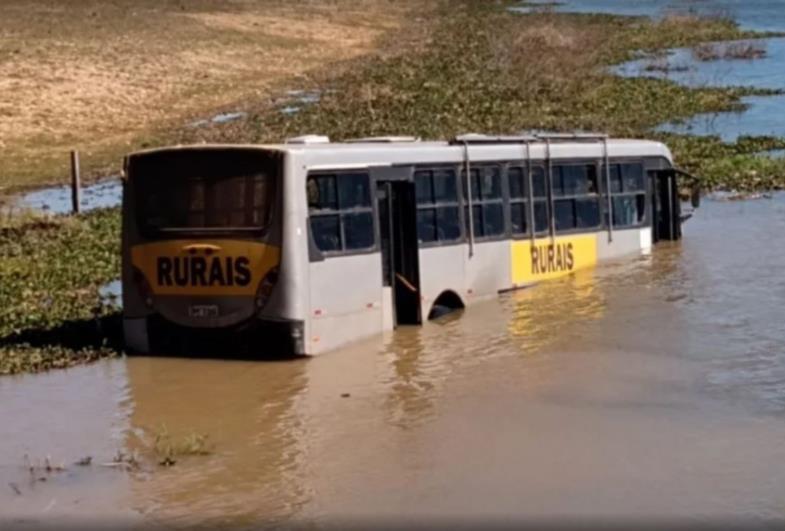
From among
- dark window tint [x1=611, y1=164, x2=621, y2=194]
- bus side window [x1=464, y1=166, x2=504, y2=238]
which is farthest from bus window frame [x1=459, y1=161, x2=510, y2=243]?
dark window tint [x1=611, y1=164, x2=621, y2=194]

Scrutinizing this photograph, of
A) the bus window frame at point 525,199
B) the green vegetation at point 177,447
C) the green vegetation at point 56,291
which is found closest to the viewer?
the green vegetation at point 177,447

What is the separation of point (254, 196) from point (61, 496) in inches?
178

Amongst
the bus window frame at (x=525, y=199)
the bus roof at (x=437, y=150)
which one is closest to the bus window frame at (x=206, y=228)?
the bus roof at (x=437, y=150)

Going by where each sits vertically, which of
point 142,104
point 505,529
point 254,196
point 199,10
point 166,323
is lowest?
point 505,529

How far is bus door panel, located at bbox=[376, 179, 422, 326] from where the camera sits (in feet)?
52.3

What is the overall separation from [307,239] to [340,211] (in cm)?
74

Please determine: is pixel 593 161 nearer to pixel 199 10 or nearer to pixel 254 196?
pixel 254 196

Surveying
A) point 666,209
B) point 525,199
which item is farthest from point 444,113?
point 525,199

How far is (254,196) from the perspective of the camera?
47.3ft

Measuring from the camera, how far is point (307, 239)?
47.4ft

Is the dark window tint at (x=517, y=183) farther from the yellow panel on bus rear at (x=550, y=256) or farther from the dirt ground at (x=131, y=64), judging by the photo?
the dirt ground at (x=131, y=64)

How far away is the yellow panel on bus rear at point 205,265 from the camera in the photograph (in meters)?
14.2

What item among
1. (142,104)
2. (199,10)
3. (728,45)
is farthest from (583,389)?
(199,10)

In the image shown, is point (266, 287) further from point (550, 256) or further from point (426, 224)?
point (550, 256)
